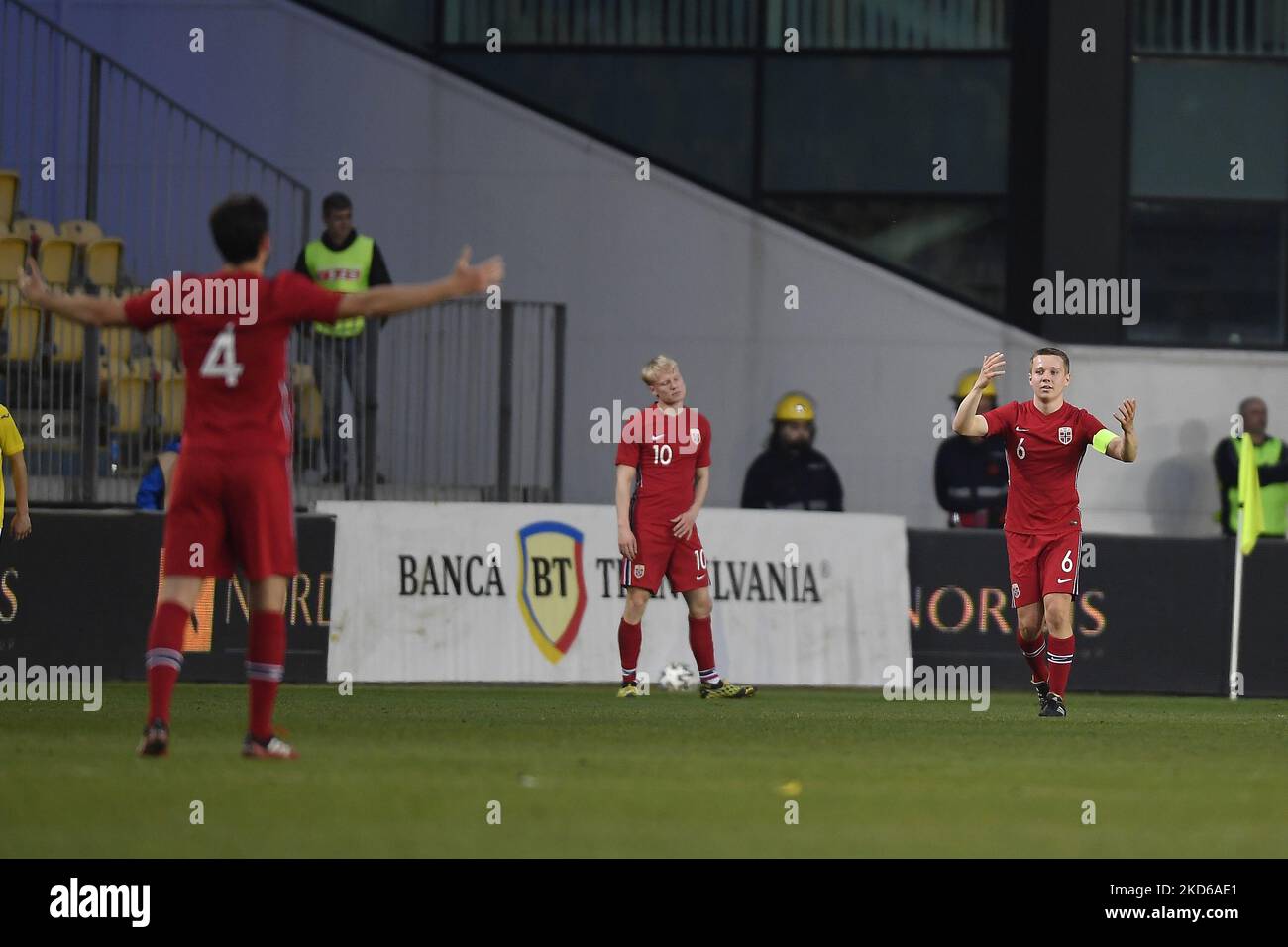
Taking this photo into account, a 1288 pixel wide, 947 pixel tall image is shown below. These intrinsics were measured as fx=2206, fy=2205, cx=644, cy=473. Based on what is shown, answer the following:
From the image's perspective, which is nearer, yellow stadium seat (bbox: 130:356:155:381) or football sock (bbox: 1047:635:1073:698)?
football sock (bbox: 1047:635:1073:698)

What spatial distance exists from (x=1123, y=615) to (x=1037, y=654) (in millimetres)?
4705

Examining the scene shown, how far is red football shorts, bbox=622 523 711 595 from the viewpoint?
15.1 m

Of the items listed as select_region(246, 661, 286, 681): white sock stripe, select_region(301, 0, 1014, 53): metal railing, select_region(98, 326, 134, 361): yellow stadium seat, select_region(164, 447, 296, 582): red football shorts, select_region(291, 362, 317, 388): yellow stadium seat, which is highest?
select_region(301, 0, 1014, 53): metal railing

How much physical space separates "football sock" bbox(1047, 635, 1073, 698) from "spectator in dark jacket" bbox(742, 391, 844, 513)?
19.6 feet

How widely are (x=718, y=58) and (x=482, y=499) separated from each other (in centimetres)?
672

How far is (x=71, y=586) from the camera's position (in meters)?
17.0

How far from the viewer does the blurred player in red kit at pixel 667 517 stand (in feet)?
49.3

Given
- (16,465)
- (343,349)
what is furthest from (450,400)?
(16,465)

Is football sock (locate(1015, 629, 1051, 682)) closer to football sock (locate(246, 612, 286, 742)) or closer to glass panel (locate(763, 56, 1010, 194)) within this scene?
football sock (locate(246, 612, 286, 742))

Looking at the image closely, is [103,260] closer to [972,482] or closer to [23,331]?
[23,331]

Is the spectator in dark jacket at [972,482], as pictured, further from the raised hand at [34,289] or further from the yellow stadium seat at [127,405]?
the raised hand at [34,289]

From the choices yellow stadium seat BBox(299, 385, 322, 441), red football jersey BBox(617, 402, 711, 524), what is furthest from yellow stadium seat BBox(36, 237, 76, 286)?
red football jersey BBox(617, 402, 711, 524)
